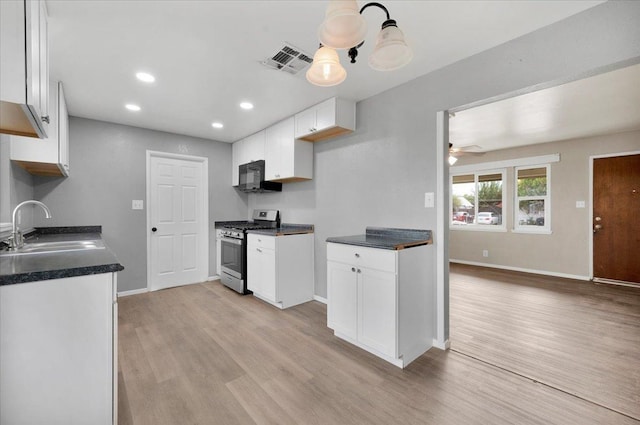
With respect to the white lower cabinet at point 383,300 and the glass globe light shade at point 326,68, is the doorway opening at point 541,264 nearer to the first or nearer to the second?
the white lower cabinet at point 383,300

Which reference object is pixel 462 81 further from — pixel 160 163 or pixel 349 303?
pixel 160 163

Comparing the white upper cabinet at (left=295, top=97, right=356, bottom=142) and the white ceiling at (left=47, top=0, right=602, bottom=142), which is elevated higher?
the white ceiling at (left=47, top=0, right=602, bottom=142)

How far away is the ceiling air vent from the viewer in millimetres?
2066

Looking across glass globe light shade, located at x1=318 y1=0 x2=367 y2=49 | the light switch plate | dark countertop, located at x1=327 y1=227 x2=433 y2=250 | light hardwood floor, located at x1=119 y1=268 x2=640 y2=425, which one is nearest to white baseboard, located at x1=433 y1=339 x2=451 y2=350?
light hardwood floor, located at x1=119 y1=268 x2=640 y2=425

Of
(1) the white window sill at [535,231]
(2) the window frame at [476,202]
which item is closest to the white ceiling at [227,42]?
(2) the window frame at [476,202]

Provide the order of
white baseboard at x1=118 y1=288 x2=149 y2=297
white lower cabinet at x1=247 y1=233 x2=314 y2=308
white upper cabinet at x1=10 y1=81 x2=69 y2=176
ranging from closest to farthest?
white upper cabinet at x1=10 y1=81 x2=69 y2=176 → white lower cabinet at x1=247 y1=233 x2=314 y2=308 → white baseboard at x1=118 y1=288 x2=149 y2=297

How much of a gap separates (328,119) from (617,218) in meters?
4.93

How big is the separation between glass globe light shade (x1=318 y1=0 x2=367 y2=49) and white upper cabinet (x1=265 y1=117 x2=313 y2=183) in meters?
2.35

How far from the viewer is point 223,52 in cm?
209

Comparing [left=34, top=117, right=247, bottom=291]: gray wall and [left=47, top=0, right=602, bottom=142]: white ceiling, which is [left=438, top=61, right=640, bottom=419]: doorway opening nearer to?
[left=47, top=0, right=602, bottom=142]: white ceiling

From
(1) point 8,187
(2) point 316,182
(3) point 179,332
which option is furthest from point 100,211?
(2) point 316,182

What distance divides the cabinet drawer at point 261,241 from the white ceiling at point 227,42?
5.14ft

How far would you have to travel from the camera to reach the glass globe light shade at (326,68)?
132 cm

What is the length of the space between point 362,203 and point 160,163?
3.10 meters
